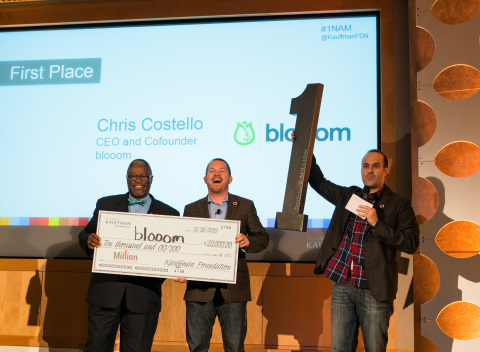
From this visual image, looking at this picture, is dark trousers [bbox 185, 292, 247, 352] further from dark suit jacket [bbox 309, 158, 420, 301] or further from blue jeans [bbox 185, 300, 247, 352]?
dark suit jacket [bbox 309, 158, 420, 301]

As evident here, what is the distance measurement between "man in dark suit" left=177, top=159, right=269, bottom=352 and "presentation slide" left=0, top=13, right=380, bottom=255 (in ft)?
3.14

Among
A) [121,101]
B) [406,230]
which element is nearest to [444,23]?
[406,230]

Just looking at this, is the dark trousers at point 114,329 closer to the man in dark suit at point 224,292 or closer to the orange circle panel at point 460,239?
the man in dark suit at point 224,292

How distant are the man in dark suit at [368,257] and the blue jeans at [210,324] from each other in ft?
1.73

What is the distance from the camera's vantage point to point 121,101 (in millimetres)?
4328

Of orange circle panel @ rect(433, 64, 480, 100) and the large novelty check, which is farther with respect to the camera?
orange circle panel @ rect(433, 64, 480, 100)

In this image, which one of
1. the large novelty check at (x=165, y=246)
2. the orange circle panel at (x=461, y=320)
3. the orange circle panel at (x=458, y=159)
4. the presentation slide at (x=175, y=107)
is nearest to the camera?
the large novelty check at (x=165, y=246)

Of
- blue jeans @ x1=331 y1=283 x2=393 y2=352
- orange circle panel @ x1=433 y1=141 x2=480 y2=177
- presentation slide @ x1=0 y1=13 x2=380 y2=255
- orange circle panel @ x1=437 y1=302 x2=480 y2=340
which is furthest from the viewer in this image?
presentation slide @ x1=0 y1=13 x2=380 y2=255

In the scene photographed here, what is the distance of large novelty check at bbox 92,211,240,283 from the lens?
2.97 m

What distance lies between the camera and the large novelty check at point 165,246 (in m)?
2.97

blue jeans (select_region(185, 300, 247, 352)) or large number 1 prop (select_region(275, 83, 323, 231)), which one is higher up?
large number 1 prop (select_region(275, 83, 323, 231))

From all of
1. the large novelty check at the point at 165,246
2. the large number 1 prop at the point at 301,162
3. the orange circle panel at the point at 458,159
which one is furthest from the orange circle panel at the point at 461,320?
the large novelty check at the point at 165,246

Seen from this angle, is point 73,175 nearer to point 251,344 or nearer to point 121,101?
point 121,101

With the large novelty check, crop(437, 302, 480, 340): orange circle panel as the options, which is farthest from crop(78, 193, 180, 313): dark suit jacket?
crop(437, 302, 480, 340): orange circle panel
